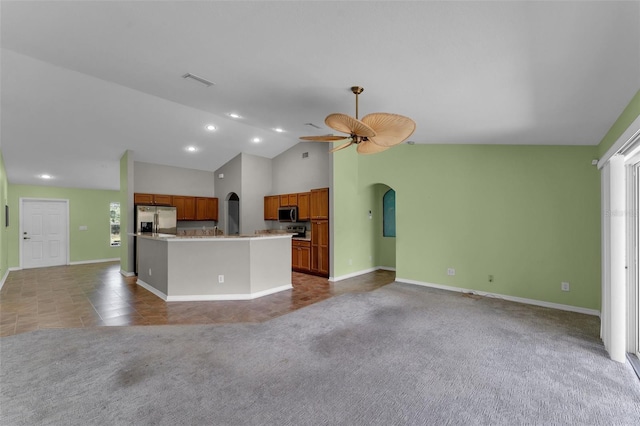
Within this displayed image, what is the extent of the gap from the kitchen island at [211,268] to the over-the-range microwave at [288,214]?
6.84 feet

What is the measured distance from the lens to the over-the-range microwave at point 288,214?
6.99m

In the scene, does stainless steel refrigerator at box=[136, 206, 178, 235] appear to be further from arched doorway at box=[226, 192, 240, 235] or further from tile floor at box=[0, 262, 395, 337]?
arched doorway at box=[226, 192, 240, 235]

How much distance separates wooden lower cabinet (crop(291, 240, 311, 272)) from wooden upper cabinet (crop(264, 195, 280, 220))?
1.09 metres

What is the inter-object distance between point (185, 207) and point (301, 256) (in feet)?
11.4

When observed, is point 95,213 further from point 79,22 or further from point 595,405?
point 595,405

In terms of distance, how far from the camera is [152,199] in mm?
6988

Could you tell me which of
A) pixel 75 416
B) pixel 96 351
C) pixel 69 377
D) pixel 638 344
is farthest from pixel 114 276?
pixel 638 344

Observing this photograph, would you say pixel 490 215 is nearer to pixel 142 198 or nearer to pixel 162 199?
pixel 162 199

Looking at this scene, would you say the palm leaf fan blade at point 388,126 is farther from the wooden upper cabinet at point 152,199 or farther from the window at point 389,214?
the wooden upper cabinet at point 152,199

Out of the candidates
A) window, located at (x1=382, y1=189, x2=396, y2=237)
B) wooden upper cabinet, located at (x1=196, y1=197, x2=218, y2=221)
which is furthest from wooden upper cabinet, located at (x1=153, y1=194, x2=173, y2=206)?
window, located at (x1=382, y1=189, x2=396, y2=237)

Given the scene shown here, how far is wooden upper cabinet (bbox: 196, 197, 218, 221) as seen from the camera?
7895mm

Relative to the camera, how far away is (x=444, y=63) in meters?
2.29

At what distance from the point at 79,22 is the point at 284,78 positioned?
170 centimetres

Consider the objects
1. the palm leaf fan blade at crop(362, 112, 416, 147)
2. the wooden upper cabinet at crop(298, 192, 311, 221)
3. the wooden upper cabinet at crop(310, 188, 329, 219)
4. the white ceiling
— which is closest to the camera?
the white ceiling
